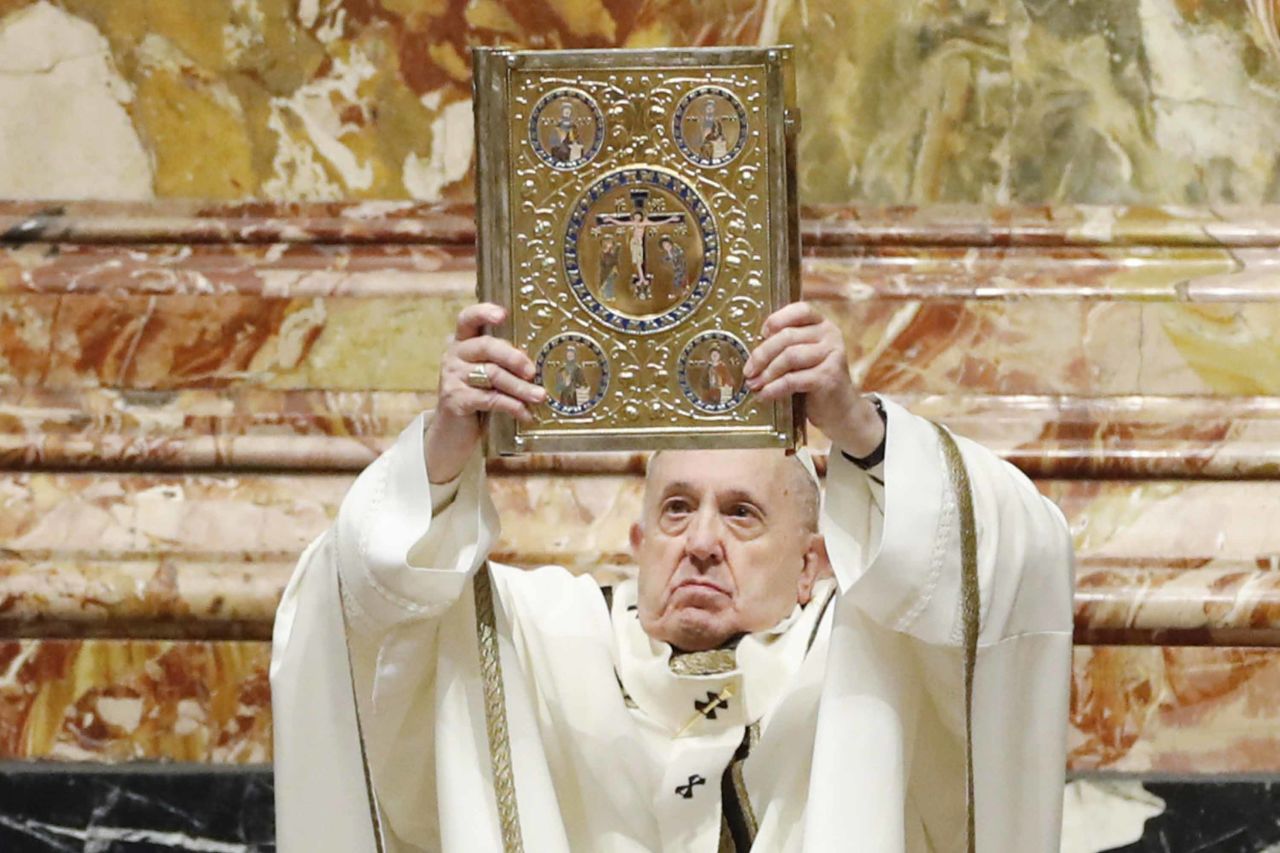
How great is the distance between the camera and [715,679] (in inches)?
128

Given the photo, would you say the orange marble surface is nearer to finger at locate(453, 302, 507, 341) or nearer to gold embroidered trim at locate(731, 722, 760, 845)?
gold embroidered trim at locate(731, 722, 760, 845)

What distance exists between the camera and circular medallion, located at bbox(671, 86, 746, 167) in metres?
2.90

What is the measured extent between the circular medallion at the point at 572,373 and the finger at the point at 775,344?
22 centimetres

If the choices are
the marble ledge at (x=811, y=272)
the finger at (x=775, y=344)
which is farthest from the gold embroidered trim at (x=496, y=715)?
the marble ledge at (x=811, y=272)

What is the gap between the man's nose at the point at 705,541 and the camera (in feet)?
10.8

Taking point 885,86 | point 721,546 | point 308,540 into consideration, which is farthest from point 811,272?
point 308,540

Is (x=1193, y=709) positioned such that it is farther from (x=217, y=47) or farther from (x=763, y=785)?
(x=217, y=47)

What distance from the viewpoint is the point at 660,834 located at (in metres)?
3.21

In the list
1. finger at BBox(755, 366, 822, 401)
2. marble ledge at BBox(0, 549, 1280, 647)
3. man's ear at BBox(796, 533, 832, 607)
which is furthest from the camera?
marble ledge at BBox(0, 549, 1280, 647)

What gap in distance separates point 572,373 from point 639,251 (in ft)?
0.64

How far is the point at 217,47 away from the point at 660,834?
1.97 meters

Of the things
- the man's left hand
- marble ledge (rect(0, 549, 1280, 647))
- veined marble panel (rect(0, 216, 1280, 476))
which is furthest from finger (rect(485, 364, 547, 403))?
veined marble panel (rect(0, 216, 1280, 476))

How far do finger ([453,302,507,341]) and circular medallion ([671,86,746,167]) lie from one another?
35 centimetres

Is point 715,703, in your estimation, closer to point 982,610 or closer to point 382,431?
point 982,610
